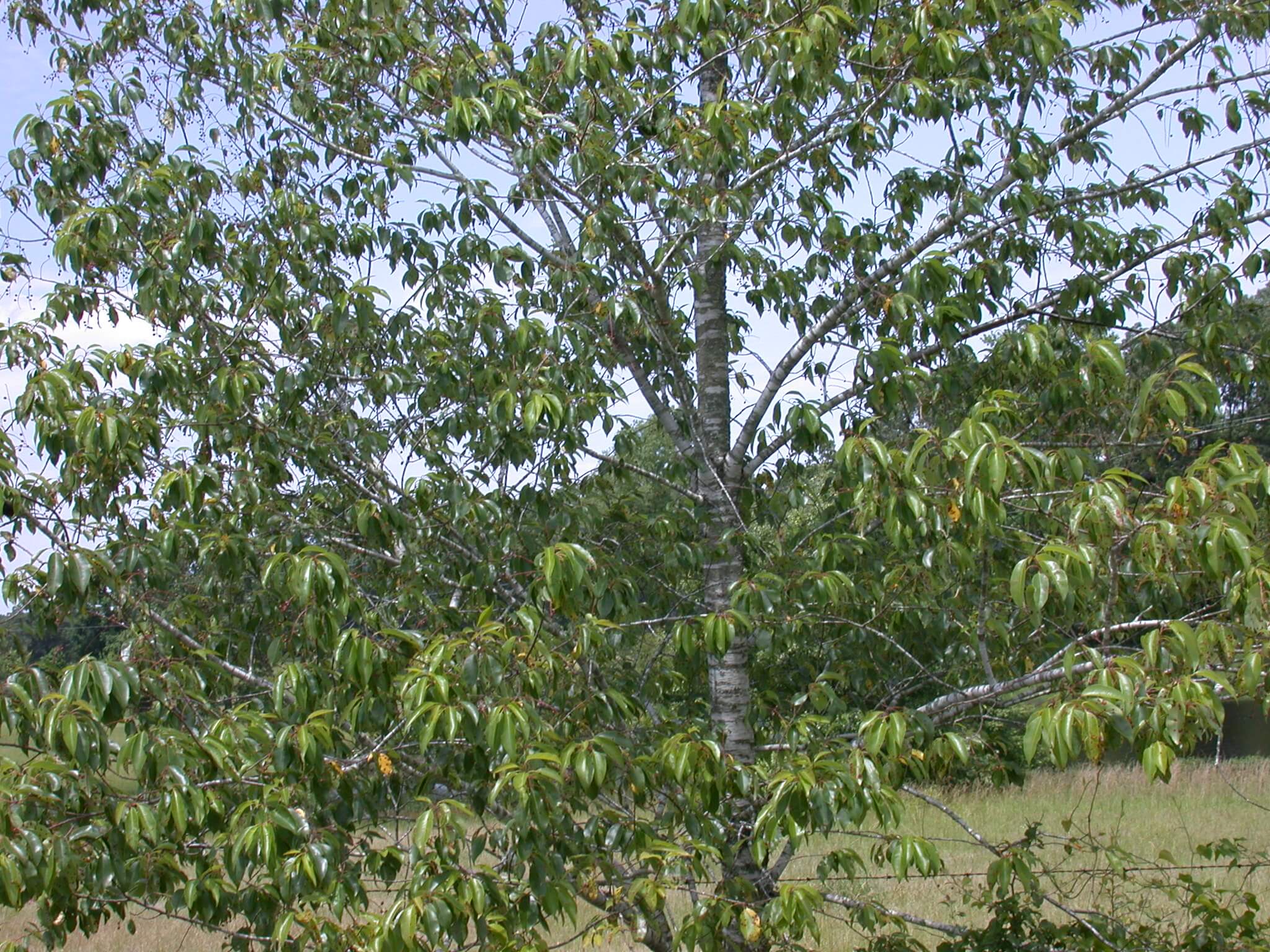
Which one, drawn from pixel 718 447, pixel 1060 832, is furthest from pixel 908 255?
pixel 1060 832

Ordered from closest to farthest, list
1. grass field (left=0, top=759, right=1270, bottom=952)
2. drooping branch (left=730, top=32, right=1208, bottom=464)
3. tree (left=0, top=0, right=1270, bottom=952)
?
tree (left=0, top=0, right=1270, bottom=952), drooping branch (left=730, top=32, right=1208, bottom=464), grass field (left=0, top=759, right=1270, bottom=952)

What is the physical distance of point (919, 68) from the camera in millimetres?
3375

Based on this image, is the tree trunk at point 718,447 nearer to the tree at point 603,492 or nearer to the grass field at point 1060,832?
the tree at point 603,492

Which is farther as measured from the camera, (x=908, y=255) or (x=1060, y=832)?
(x=1060, y=832)

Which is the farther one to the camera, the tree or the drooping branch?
the drooping branch

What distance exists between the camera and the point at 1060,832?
12305mm

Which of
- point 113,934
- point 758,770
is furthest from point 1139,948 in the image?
point 113,934

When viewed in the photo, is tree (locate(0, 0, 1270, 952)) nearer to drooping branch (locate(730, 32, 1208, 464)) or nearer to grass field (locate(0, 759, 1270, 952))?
drooping branch (locate(730, 32, 1208, 464))

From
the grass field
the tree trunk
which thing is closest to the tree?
the tree trunk

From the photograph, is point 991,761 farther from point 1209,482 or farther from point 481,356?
point 481,356

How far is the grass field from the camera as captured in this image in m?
7.64

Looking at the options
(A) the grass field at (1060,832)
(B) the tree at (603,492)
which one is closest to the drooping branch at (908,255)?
(B) the tree at (603,492)

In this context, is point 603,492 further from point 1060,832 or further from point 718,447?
point 1060,832

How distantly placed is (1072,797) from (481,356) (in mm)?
12144
